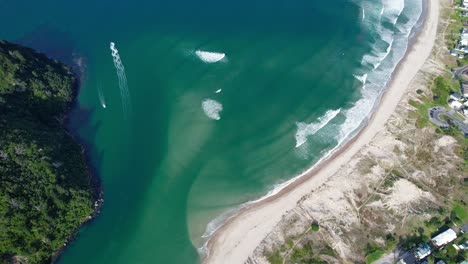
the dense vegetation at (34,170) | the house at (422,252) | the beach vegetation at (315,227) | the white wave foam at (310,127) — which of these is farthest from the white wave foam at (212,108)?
the house at (422,252)

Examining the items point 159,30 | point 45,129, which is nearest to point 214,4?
point 159,30

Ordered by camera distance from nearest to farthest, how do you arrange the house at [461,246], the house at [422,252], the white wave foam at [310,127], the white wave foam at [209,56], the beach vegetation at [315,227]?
the house at [422,252], the house at [461,246], the beach vegetation at [315,227], the white wave foam at [310,127], the white wave foam at [209,56]

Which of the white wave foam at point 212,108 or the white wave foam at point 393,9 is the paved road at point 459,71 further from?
the white wave foam at point 212,108

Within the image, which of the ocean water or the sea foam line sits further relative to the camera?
the ocean water

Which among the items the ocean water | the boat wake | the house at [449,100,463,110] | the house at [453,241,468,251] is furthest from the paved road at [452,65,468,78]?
the boat wake

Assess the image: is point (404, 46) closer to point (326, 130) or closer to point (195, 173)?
point (326, 130)

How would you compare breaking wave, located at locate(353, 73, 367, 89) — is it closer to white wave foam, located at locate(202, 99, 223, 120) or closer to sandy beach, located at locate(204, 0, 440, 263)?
sandy beach, located at locate(204, 0, 440, 263)
